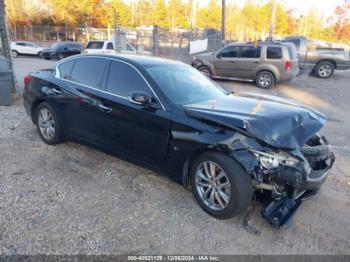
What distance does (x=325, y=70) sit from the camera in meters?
15.2

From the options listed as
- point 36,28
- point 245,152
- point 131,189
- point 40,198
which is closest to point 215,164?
point 245,152

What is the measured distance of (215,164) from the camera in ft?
10.0

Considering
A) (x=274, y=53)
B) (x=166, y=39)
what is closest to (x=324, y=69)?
(x=274, y=53)

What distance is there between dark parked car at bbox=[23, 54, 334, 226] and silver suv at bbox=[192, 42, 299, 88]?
8.10 metres

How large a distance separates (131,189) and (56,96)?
2.03m

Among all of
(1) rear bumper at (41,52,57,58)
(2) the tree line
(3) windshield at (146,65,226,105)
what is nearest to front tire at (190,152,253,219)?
(3) windshield at (146,65,226,105)

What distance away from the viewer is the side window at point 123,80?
3.71m

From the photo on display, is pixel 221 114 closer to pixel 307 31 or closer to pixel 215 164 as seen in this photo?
pixel 215 164

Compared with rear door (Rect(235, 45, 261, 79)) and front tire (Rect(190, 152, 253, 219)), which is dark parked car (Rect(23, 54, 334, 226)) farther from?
rear door (Rect(235, 45, 261, 79))

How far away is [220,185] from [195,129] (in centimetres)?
65

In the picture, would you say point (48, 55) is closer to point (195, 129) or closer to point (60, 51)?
point (60, 51)

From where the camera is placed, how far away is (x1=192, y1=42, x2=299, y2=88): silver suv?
11.4m

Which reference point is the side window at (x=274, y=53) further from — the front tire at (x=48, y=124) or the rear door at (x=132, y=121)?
the front tire at (x=48, y=124)

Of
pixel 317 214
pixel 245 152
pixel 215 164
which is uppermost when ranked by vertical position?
pixel 245 152
